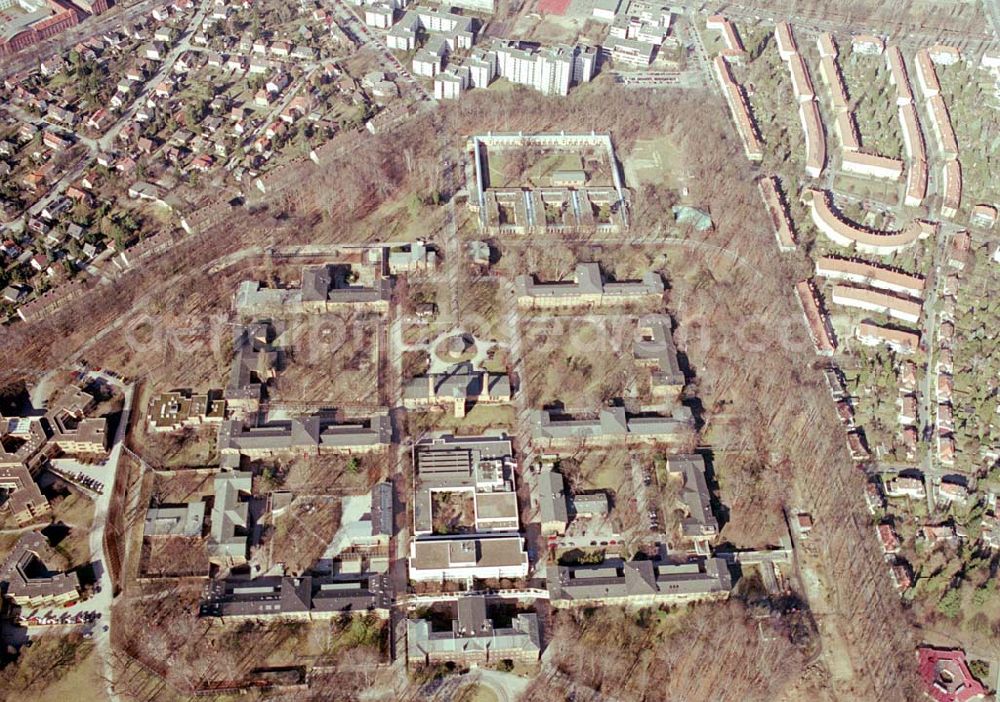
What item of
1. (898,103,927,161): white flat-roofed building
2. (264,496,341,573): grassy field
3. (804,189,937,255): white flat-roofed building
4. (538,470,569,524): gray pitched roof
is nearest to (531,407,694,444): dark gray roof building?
(538,470,569,524): gray pitched roof

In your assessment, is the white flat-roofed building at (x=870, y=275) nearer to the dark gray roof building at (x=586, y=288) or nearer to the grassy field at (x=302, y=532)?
the dark gray roof building at (x=586, y=288)

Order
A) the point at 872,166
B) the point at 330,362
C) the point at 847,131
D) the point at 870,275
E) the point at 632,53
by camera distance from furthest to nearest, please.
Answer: the point at 632,53
the point at 847,131
the point at 872,166
the point at 870,275
the point at 330,362

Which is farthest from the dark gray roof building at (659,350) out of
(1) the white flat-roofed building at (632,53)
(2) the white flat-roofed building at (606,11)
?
(2) the white flat-roofed building at (606,11)

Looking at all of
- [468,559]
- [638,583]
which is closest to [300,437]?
[468,559]

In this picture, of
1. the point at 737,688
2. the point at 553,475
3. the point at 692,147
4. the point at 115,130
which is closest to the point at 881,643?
the point at 737,688

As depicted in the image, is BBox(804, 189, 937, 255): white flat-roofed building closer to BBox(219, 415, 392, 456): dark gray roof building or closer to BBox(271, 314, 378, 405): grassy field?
BBox(271, 314, 378, 405): grassy field

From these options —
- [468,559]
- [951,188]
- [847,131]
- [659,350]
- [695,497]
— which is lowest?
[468,559]

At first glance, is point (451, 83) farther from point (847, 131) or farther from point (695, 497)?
point (695, 497)

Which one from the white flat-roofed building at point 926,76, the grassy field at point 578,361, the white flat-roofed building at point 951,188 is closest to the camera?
the grassy field at point 578,361
